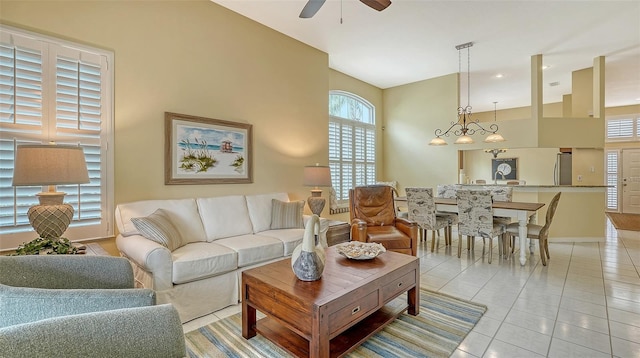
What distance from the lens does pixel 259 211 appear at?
12.3 feet

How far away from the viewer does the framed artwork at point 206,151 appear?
3355 mm

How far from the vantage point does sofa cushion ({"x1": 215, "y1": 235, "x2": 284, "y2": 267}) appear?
9.48 ft

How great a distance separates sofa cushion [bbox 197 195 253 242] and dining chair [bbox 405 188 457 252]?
2528 mm

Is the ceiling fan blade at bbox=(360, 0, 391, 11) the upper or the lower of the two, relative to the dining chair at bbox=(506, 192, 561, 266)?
upper

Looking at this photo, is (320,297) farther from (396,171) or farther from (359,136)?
(396,171)

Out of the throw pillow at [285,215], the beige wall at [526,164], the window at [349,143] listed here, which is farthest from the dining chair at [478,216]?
the beige wall at [526,164]

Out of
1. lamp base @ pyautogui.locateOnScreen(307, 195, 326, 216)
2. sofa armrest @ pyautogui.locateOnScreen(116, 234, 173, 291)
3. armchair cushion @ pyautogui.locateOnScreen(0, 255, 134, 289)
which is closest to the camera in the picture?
armchair cushion @ pyautogui.locateOnScreen(0, 255, 134, 289)

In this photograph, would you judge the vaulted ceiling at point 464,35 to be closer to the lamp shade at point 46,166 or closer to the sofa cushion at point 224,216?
the sofa cushion at point 224,216

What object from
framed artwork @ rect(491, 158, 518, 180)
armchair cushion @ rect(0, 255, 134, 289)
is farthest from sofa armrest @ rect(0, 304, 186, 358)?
A: framed artwork @ rect(491, 158, 518, 180)

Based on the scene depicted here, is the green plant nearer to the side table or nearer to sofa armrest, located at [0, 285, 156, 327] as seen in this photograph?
sofa armrest, located at [0, 285, 156, 327]

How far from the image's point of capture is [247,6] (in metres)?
3.75

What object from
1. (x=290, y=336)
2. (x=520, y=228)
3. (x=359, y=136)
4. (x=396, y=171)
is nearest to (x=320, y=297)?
(x=290, y=336)

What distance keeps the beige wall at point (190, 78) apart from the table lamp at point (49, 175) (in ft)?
2.28

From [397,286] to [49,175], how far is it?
8.69 feet
